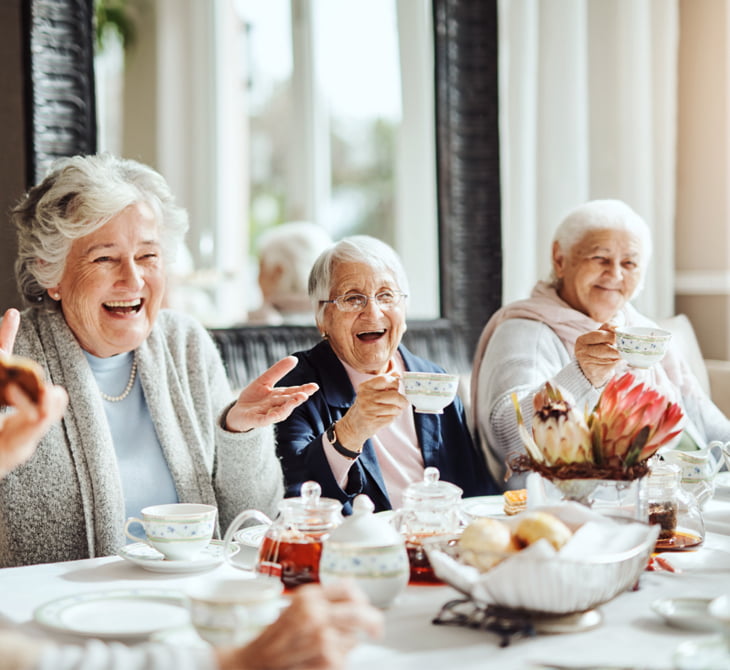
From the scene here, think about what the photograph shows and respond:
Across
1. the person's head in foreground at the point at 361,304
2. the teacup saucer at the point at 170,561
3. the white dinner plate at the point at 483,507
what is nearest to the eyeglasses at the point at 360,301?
the person's head in foreground at the point at 361,304

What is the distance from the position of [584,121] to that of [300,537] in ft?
9.23

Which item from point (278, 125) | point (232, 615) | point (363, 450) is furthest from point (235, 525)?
point (278, 125)

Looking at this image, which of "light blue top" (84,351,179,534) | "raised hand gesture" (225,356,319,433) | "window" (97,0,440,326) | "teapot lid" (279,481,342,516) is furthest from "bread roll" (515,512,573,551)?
"window" (97,0,440,326)

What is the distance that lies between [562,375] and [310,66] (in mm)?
1463

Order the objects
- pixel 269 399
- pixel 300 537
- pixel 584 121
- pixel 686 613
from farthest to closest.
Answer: pixel 584 121 → pixel 269 399 → pixel 300 537 → pixel 686 613

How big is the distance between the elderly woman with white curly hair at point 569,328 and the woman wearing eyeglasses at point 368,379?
0.54 ft

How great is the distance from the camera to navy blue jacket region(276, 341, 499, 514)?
6.67 ft

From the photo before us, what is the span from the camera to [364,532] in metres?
1.21

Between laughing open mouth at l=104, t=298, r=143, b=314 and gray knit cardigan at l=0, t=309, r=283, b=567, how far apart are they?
10 centimetres

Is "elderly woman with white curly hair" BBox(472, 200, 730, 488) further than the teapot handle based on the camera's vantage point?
Yes

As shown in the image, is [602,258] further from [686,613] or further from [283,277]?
[686,613]

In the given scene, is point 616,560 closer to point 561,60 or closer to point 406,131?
point 406,131

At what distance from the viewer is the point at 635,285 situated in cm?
279

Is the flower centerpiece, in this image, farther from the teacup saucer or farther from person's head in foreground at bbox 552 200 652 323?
person's head in foreground at bbox 552 200 652 323
